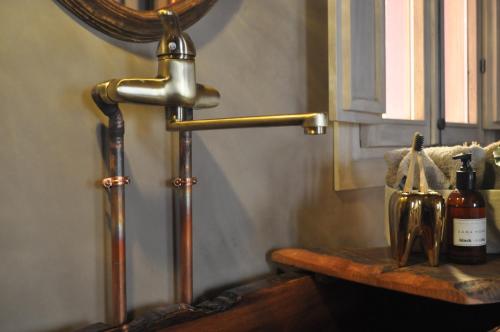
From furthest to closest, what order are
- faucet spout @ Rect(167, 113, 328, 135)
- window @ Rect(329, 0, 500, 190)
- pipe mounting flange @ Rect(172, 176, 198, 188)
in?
1. window @ Rect(329, 0, 500, 190)
2. pipe mounting flange @ Rect(172, 176, 198, 188)
3. faucet spout @ Rect(167, 113, 328, 135)

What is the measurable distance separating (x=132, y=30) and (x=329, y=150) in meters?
0.57

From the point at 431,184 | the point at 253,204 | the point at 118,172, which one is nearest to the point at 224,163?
the point at 253,204

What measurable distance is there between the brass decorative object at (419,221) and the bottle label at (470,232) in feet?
0.11

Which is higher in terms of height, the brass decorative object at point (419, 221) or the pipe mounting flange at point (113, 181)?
the pipe mounting flange at point (113, 181)

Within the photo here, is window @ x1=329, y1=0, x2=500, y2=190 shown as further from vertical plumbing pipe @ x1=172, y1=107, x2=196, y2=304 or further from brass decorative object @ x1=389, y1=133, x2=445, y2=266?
vertical plumbing pipe @ x1=172, y1=107, x2=196, y2=304

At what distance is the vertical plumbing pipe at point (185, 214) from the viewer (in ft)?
2.71

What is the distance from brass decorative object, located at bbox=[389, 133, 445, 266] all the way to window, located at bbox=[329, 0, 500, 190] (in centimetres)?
26

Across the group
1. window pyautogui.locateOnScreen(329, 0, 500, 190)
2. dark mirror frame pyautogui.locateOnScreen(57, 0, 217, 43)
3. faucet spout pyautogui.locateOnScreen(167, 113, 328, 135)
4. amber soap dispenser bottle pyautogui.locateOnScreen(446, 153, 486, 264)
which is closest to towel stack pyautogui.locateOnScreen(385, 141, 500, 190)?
amber soap dispenser bottle pyautogui.locateOnScreen(446, 153, 486, 264)

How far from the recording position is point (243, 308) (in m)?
0.83

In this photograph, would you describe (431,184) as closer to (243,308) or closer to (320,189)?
(320,189)

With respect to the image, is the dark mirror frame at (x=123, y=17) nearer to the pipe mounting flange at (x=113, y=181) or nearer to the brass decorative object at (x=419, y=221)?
the pipe mounting flange at (x=113, y=181)

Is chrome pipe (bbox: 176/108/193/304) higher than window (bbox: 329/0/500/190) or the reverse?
the reverse

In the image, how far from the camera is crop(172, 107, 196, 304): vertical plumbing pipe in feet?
2.71

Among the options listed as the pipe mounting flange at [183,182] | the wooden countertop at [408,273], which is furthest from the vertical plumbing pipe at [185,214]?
the wooden countertop at [408,273]
